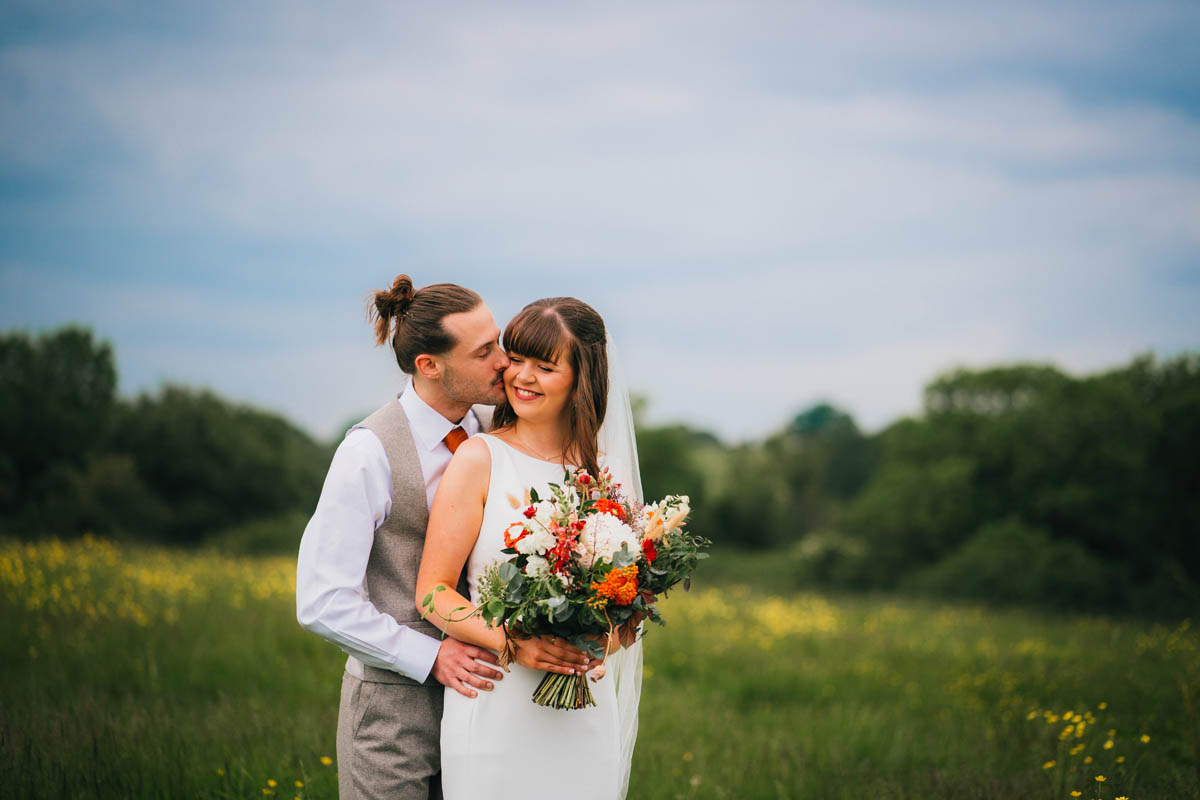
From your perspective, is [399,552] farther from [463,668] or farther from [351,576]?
[463,668]

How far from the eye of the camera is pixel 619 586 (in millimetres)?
2740

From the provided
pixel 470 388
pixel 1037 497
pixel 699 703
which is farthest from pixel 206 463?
pixel 470 388

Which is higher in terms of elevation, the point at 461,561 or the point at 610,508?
the point at 610,508

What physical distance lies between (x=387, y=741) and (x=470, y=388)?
1.47m

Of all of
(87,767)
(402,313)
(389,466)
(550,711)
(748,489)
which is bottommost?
(748,489)

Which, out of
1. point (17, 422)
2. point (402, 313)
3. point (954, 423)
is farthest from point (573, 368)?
point (954, 423)

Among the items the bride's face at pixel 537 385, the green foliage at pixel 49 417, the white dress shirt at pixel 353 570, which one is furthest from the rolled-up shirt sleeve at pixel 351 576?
the green foliage at pixel 49 417

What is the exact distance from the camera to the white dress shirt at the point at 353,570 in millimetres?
3084

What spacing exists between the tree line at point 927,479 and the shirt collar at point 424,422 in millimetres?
23781

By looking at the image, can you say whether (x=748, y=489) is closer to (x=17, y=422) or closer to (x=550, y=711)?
(x=17, y=422)

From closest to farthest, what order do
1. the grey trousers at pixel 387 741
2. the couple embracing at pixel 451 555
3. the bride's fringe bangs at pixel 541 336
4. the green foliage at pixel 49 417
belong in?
the couple embracing at pixel 451 555, the grey trousers at pixel 387 741, the bride's fringe bangs at pixel 541 336, the green foliage at pixel 49 417

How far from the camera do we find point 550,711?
10.8 ft

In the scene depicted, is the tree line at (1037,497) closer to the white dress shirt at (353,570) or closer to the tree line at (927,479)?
the tree line at (927,479)

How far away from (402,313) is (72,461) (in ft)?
105
